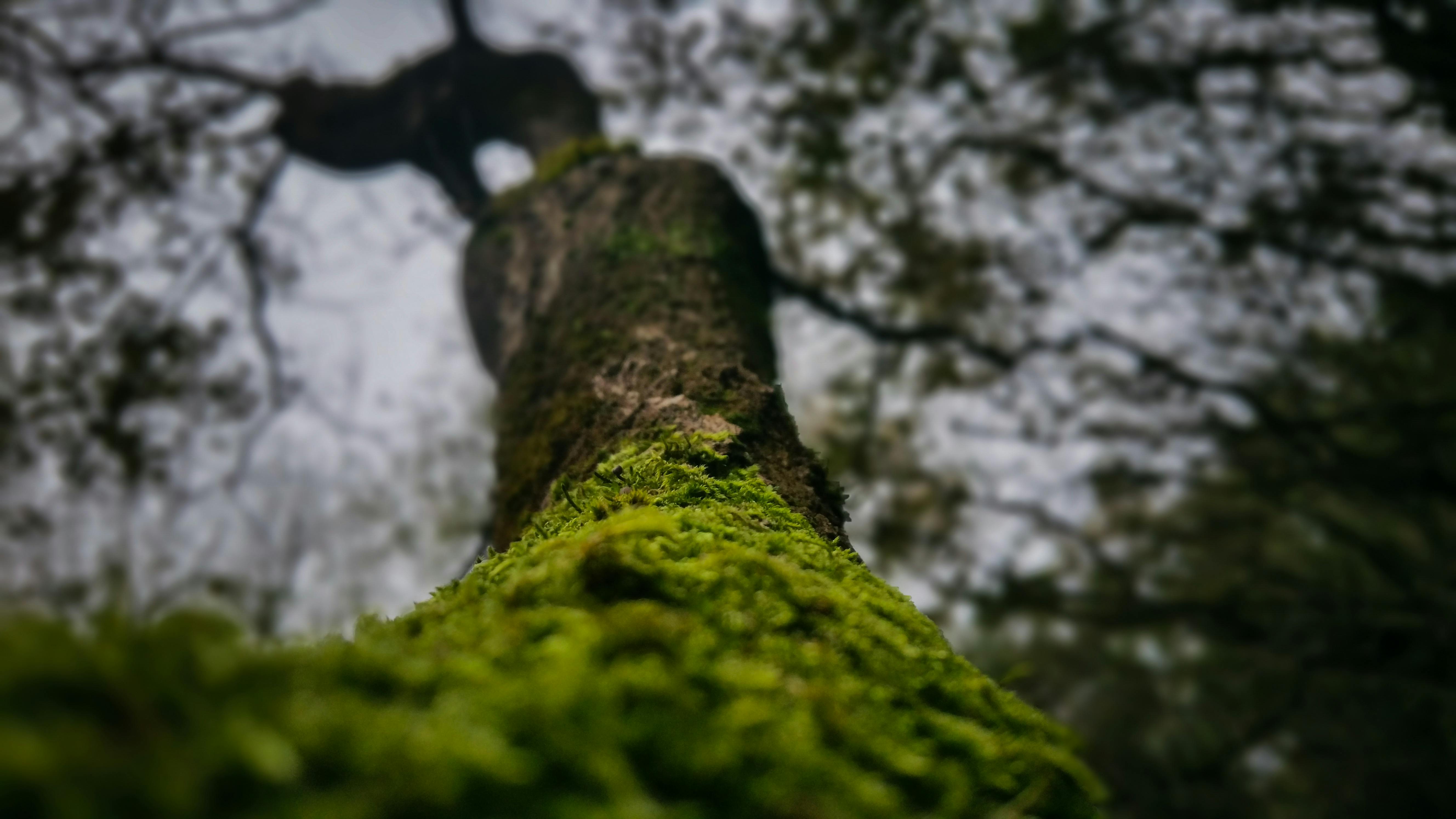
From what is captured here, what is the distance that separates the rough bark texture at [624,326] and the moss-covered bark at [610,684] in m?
0.02

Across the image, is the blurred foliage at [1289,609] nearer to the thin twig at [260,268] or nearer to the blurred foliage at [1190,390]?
the blurred foliage at [1190,390]

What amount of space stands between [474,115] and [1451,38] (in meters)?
8.55

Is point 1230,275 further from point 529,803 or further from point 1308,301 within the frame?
point 529,803

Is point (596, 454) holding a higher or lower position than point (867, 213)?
lower

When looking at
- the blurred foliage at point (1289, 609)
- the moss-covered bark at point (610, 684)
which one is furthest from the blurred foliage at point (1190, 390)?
the moss-covered bark at point (610, 684)

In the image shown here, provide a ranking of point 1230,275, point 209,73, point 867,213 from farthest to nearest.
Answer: point 867,213, point 1230,275, point 209,73

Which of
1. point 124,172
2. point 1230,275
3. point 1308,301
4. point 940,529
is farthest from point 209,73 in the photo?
point 1308,301

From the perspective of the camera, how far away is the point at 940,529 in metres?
8.19

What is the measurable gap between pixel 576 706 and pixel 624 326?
7.81ft

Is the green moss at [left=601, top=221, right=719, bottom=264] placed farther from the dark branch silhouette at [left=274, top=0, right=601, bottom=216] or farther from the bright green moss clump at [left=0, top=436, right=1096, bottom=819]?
the dark branch silhouette at [left=274, top=0, right=601, bottom=216]

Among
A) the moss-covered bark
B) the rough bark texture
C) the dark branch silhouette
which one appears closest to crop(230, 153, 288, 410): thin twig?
the dark branch silhouette

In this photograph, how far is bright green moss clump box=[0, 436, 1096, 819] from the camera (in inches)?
21.9

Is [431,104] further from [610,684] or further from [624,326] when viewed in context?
[610,684]

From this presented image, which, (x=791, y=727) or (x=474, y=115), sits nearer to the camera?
(x=791, y=727)
